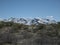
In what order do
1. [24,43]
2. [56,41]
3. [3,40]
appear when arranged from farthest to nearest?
[3,40] < [56,41] < [24,43]

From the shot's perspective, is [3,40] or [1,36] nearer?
[3,40]

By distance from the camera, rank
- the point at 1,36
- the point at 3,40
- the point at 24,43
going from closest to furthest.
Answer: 1. the point at 24,43
2. the point at 3,40
3. the point at 1,36

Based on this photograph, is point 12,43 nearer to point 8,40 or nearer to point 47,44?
point 8,40

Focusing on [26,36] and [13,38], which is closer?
[13,38]

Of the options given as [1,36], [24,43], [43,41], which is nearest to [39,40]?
[43,41]

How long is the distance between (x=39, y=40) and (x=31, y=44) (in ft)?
3.03

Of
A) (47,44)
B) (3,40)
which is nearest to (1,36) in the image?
(3,40)

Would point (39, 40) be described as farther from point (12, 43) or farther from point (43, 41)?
point (12, 43)

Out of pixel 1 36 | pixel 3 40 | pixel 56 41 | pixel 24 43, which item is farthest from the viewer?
pixel 1 36

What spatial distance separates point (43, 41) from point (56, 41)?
3.77ft

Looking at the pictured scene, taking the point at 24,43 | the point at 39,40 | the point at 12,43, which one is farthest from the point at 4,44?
the point at 39,40

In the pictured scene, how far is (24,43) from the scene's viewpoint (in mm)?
13500

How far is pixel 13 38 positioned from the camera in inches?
626

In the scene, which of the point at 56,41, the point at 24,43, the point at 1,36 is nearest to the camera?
the point at 24,43
